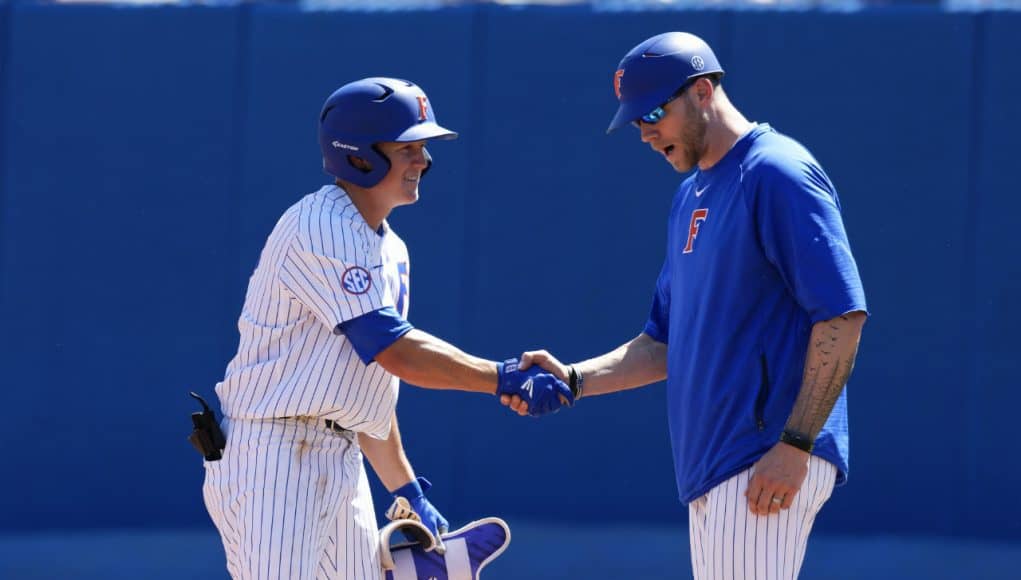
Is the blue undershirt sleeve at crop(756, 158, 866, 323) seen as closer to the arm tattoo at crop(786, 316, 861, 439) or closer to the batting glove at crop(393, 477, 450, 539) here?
the arm tattoo at crop(786, 316, 861, 439)

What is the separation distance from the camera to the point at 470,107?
24.9 feet

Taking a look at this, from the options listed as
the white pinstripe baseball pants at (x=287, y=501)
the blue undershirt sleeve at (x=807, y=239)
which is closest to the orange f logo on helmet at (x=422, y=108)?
the white pinstripe baseball pants at (x=287, y=501)

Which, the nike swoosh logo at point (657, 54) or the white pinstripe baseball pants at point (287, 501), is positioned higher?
the nike swoosh logo at point (657, 54)

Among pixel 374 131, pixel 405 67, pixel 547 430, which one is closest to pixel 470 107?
pixel 405 67

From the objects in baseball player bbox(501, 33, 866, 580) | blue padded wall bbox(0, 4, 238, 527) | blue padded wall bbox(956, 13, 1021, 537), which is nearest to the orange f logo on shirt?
baseball player bbox(501, 33, 866, 580)

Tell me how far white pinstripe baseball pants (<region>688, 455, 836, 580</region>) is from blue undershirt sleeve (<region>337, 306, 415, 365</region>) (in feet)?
3.15

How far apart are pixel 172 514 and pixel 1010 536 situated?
4.23m

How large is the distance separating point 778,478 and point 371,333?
3.79 feet

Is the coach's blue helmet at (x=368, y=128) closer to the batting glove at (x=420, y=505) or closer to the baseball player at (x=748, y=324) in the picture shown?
the baseball player at (x=748, y=324)

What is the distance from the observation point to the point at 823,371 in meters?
3.66

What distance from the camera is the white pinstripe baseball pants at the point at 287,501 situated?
13.3 ft

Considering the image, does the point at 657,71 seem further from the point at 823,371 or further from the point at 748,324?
the point at 823,371

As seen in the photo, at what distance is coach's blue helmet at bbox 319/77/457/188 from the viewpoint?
4.27m

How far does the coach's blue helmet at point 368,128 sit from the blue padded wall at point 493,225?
3.27m
